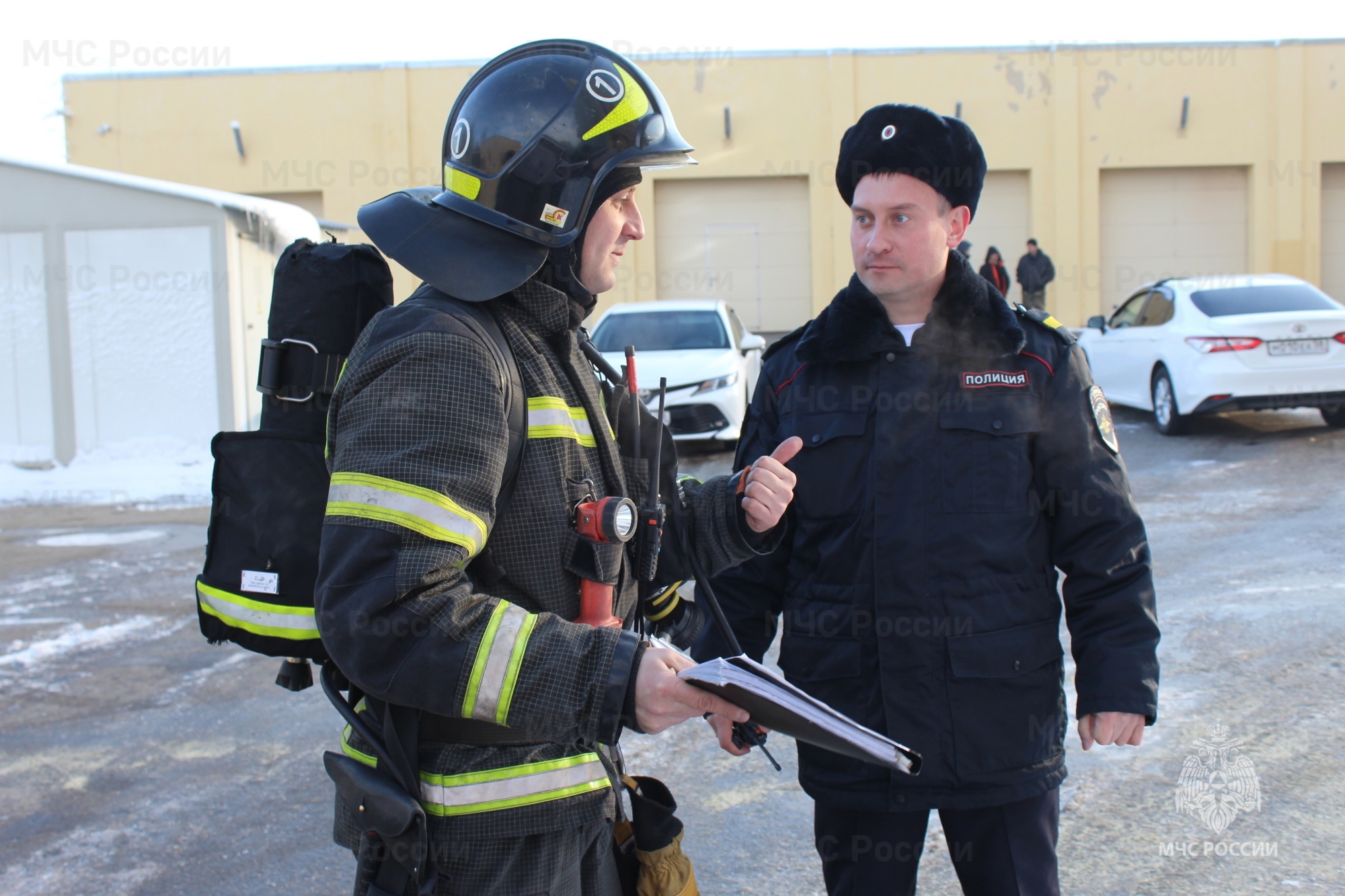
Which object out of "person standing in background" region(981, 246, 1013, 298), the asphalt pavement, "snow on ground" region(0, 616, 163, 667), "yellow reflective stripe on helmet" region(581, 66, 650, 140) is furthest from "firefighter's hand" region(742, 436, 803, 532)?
"person standing in background" region(981, 246, 1013, 298)

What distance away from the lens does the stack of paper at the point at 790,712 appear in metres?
1.43

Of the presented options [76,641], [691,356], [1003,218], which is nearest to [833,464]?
[76,641]

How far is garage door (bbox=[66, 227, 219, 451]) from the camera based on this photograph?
38.5 ft

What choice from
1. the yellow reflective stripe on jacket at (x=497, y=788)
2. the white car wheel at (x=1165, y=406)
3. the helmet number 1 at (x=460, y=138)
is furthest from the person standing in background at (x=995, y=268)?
the yellow reflective stripe on jacket at (x=497, y=788)

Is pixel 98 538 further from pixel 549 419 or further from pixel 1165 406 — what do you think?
pixel 1165 406

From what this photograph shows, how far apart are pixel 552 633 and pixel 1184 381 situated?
1011cm

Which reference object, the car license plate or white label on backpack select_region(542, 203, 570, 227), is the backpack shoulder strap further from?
the car license plate

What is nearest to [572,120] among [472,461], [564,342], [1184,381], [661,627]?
[564,342]

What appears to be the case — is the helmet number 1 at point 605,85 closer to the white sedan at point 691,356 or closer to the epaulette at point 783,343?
the epaulette at point 783,343

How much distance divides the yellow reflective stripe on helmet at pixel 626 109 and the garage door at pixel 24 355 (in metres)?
12.0

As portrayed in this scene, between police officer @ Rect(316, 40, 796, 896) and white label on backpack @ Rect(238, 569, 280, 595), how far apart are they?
0.25 metres

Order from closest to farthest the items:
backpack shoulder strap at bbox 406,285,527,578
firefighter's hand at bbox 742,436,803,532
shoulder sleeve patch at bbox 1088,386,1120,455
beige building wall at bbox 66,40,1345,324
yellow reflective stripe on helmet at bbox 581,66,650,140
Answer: backpack shoulder strap at bbox 406,285,527,578 → yellow reflective stripe on helmet at bbox 581,66,650,140 → firefighter's hand at bbox 742,436,803,532 → shoulder sleeve patch at bbox 1088,386,1120,455 → beige building wall at bbox 66,40,1345,324

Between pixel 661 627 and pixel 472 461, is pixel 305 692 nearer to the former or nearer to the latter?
pixel 661 627

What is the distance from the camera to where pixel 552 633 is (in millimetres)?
1492
